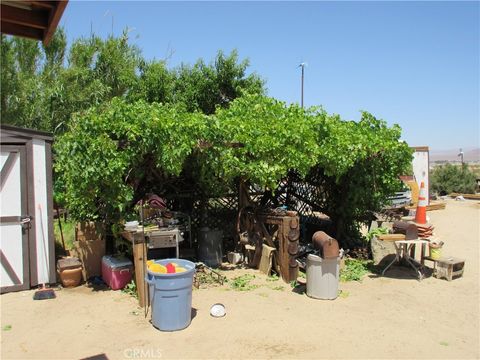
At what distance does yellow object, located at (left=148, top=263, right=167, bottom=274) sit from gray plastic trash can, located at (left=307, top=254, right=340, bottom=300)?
7.71 feet

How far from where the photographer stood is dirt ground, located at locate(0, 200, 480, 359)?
183 inches

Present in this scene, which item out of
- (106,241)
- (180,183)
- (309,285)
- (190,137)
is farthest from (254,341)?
(180,183)

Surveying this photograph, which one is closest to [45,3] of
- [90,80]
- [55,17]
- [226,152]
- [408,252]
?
[55,17]

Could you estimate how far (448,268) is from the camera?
292 inches

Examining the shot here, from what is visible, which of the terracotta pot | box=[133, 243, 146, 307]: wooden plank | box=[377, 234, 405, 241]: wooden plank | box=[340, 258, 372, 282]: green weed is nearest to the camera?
box=[133, 243, 146, 307]: wooden plank

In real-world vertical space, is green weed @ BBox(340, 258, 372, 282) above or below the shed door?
below

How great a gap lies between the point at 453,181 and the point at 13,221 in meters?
25.2

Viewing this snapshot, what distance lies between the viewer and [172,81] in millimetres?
16156

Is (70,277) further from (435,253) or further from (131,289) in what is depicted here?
(435,253)

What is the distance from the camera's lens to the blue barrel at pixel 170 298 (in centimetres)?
506

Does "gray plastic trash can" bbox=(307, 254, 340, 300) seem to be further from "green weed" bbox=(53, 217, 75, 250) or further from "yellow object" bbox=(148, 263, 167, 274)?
"green weed" bbox=(53, 217, 75, 250)

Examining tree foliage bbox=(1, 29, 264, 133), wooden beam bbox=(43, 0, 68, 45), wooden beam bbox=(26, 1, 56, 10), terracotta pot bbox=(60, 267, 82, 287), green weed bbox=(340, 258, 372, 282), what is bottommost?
green weed bbox=(340, 258, 372, 282)

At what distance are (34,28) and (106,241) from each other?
5.04 meters

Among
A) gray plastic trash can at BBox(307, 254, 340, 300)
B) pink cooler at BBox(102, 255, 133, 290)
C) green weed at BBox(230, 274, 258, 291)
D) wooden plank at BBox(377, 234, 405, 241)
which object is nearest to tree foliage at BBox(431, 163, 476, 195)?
wooden plank at BBox(377, 234, 405, 241)
